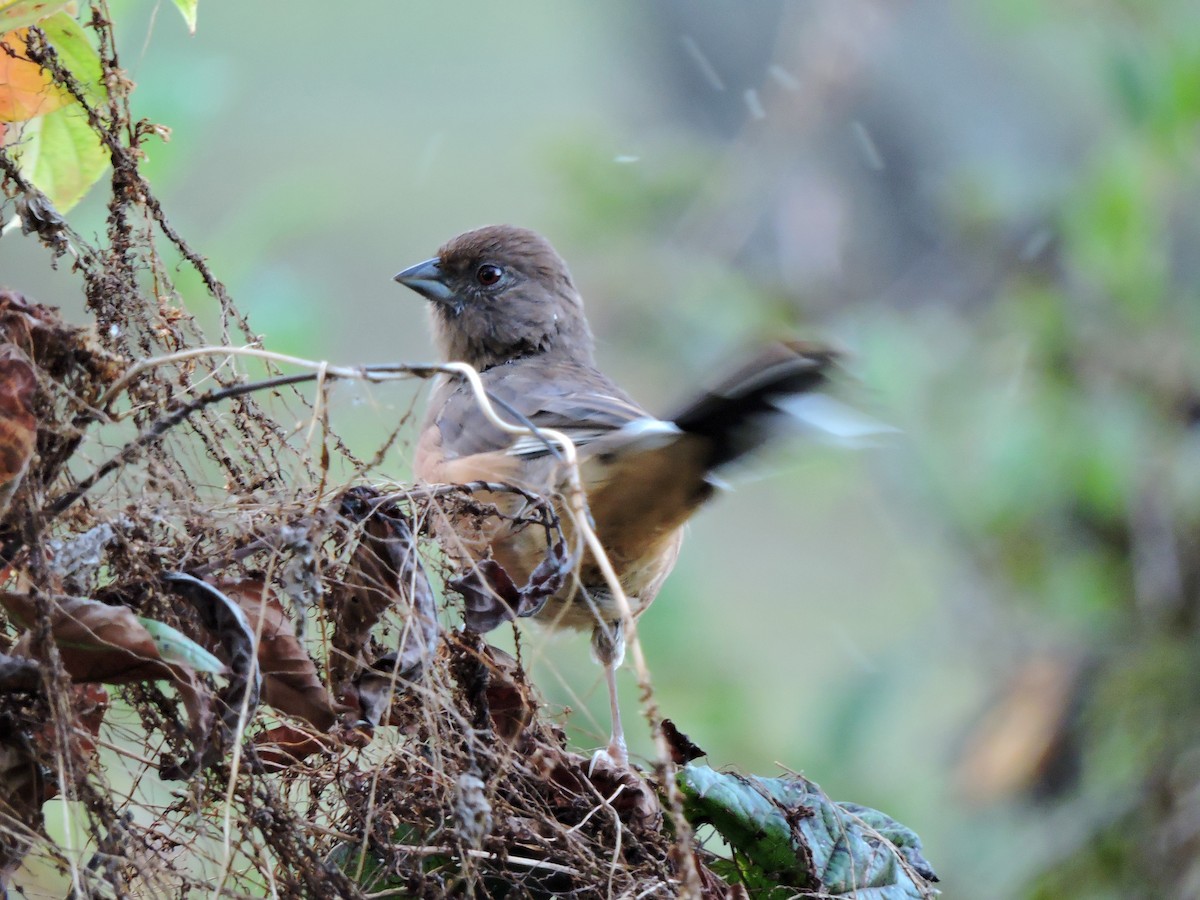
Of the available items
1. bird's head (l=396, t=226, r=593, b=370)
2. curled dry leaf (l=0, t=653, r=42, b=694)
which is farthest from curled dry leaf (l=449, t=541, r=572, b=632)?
bird's head (l=396, t=226, r=593, b=370)

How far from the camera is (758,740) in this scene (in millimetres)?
4242

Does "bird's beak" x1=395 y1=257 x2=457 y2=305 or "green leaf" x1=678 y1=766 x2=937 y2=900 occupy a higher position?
"bird's beak" x1=395 y1=257 x2=457 y2=305

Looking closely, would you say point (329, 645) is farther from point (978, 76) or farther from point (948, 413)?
point (978, 76)

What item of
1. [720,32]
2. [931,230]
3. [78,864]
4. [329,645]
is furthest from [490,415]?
[720,32]

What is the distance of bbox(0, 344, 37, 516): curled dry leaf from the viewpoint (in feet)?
3.34

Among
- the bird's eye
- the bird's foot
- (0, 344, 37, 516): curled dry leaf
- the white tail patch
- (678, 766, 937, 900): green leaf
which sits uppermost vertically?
the bird's eye

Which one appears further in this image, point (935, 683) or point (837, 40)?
point (837, 40)

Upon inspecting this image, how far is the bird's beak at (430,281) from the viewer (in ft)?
10.2

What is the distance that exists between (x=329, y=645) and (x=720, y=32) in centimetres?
594

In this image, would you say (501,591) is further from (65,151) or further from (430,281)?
(430,281)

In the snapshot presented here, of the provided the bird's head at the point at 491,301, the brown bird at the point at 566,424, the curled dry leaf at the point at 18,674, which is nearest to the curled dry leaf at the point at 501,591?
Answer: the brown bird at the point at 566,424

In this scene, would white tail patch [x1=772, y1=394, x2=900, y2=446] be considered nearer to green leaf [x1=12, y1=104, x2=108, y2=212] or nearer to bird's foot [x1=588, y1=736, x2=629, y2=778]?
bird's foot [x1=588, y1=736, x2=629, y2=778]

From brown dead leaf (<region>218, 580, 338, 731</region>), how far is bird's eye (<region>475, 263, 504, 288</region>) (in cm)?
205

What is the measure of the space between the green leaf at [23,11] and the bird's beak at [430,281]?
191cm
